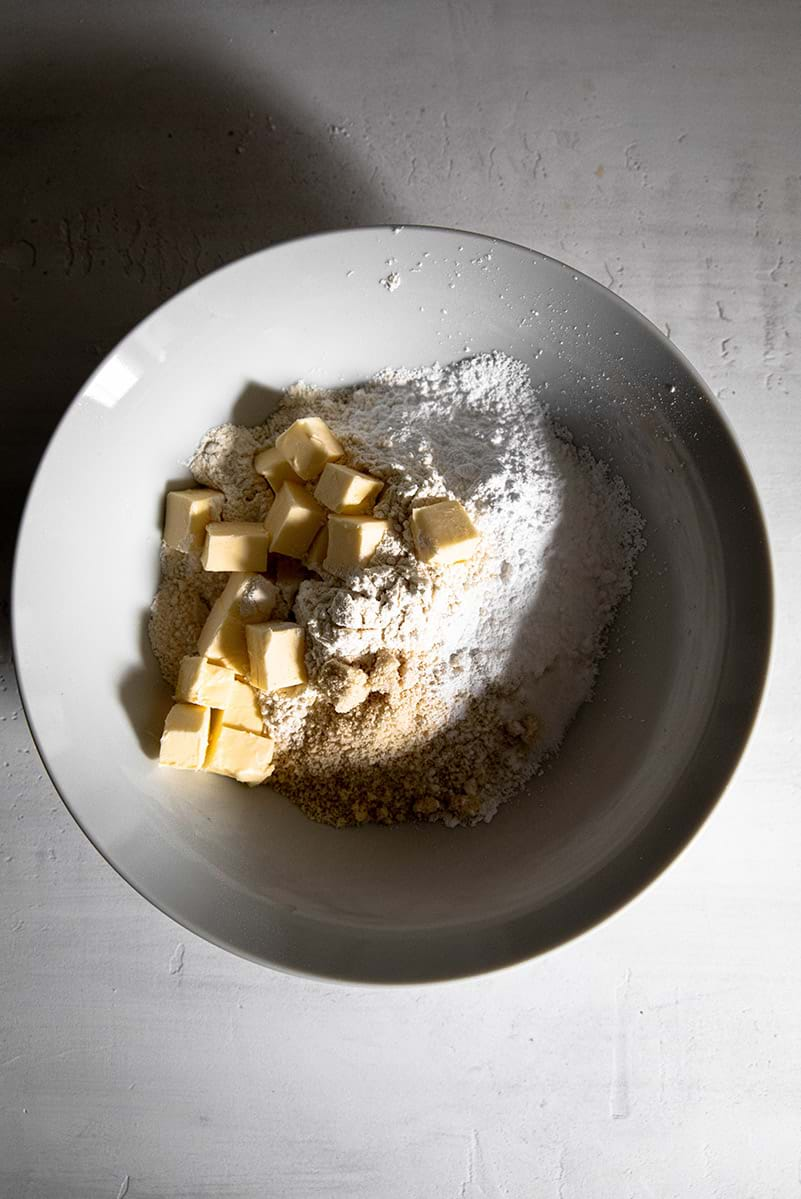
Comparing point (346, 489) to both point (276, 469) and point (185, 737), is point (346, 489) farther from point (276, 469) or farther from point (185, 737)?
point (185, 737)

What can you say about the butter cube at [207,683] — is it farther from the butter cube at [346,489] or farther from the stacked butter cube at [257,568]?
the butter cube at [346,489]

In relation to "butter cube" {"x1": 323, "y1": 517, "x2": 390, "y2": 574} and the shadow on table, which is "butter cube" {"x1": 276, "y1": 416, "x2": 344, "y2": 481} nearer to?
"butter cube" {"x1": 323, "y1": 517, "x2": 390, "y2": 574}

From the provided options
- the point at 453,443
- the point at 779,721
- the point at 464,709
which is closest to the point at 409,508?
the point at 453,443

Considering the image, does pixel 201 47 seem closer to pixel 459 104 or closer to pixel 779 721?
pixel 459 104

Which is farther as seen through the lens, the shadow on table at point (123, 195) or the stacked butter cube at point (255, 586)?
the shadow on table at point (123, 195)

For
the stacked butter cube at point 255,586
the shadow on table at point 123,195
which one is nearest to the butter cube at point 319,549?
the stacked butter cube at point 255,586

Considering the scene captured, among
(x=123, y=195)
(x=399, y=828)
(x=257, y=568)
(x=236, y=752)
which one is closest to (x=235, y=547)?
(x=257, y=568)
